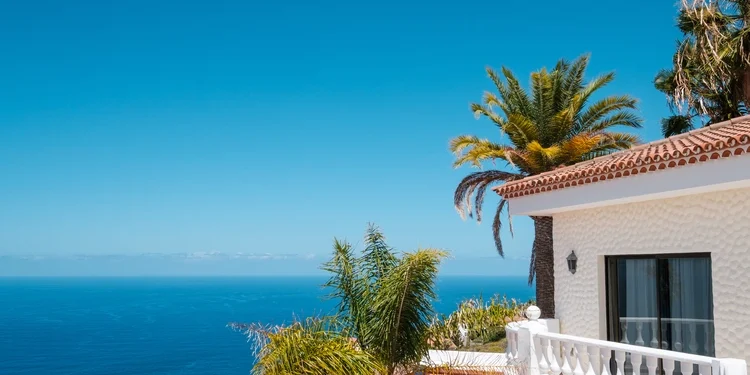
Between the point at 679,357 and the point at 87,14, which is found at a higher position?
the point at 87,14

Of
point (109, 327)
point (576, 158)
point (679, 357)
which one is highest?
point (576, 158)

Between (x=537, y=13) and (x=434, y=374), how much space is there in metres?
30.1

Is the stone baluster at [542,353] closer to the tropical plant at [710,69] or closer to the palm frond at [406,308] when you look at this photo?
the palm frond at [406,308]

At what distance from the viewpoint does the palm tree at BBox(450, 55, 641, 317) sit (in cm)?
1888

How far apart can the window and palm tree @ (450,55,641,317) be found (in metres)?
7.69

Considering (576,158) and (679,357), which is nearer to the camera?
(679,357)

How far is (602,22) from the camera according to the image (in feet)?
137

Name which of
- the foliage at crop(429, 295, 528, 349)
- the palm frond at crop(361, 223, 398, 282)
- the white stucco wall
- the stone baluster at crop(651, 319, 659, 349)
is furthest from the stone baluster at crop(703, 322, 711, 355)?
the foliage at crop(429, 295, 528, 349)

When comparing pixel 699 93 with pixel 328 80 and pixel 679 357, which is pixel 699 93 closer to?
pixel 679 357

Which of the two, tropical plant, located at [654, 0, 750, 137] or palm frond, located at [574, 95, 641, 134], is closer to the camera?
tropical plant, located at [654, 0, 750, 137]

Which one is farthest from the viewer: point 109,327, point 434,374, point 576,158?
point 109,327

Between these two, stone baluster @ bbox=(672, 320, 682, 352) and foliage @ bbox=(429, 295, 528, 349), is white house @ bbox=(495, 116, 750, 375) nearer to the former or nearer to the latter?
stone baluster @ bbox=(672, 320, 682, 352)

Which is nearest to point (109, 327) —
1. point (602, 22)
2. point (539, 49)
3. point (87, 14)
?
point (87, 14)

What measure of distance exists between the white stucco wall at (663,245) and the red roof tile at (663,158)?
0.73 m
